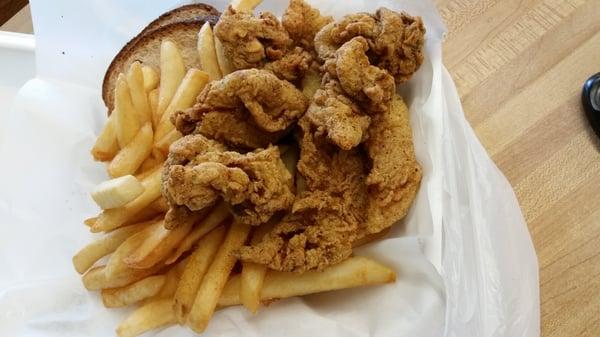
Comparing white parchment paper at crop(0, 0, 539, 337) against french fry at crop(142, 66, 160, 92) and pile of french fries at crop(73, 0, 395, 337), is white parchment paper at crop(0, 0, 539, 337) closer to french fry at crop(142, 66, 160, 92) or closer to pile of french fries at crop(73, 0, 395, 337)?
pile of french fries at crop(73, 0, 395, 337)

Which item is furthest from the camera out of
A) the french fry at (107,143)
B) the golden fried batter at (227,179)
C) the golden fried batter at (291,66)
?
the french fry at (107,143)

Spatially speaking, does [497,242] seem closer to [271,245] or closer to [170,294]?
[271,245]

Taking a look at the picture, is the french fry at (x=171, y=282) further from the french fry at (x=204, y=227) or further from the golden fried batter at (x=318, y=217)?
the golden fried batter at (x=318, y=217)

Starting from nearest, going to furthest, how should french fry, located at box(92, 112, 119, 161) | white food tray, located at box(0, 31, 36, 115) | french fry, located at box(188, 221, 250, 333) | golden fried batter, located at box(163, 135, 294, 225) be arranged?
golden fried batter, located at box(163, 135, 294, 225) → french fry, located at box(188, 221, 250, 333) → french fry, located at box(92, 112, 119, 161) → white food tray, located at box(0, 31, 36, 115)

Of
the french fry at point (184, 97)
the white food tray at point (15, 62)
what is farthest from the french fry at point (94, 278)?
the white food tray at point (15, 62)

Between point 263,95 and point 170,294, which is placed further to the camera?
point 170,294

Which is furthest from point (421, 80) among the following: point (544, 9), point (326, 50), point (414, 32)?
point (544, 9)

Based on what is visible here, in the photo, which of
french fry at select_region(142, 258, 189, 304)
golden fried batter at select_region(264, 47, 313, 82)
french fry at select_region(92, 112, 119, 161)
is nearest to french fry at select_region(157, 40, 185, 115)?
french fry at select_region(92, 112, 119, 161)
